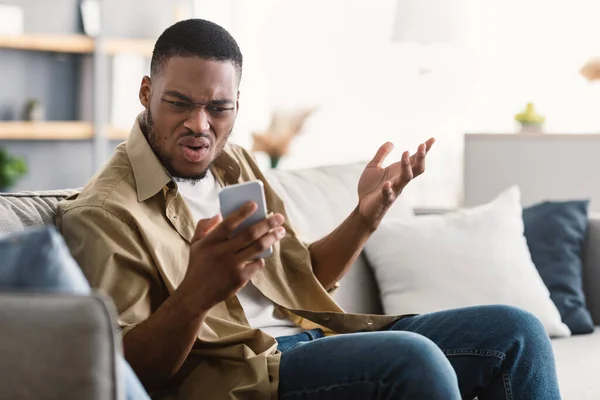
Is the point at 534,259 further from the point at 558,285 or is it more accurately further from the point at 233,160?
the point at 233,160

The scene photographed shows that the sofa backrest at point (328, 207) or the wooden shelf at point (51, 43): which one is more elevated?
the wooden shelf at point (51, 43)

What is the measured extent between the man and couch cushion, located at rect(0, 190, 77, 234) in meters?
0.06

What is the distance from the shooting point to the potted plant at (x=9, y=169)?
4.64 meters

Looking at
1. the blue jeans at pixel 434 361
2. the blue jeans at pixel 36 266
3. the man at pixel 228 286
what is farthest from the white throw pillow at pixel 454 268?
the blue jeans at pixel 36 266

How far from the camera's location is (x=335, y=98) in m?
5.45

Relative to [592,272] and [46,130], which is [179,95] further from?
→ [46,130]

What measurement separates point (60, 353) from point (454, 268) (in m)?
1.55

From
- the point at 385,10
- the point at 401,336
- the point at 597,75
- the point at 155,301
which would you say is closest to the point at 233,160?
the point at 155,301

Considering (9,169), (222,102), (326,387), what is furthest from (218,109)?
(9,169)

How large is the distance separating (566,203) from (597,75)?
5.23ft

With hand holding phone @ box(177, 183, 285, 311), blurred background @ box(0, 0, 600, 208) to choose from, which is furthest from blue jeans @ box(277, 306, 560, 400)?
blurred background @ box(0, 0, 600, 208)

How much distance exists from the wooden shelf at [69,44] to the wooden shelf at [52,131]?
1.26ft

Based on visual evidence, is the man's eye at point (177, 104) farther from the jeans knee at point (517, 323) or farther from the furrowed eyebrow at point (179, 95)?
the jeans knee at point (517, 323)

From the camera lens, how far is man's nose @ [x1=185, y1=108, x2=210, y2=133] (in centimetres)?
174
